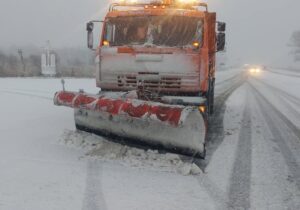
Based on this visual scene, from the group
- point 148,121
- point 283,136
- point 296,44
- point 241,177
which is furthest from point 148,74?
point 296,44

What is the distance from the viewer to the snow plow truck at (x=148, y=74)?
6.56 meters

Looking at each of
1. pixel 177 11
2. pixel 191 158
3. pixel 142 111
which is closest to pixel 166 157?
pixel 191 158

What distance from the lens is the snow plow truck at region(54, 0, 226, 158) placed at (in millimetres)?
6559

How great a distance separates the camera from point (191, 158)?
6473mm

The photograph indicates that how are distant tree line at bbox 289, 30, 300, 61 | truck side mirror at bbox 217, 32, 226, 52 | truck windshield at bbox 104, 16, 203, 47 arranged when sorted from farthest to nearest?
distant tree line at bbox 289, 30, 300, 61, truck side mirror at bbox 217, 32, 226, 52, truck windshield at bbox 104, 16, 203, 47

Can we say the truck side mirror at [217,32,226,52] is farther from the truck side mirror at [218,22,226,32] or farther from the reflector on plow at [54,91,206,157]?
the reflector on plow at [54,91,206,157]

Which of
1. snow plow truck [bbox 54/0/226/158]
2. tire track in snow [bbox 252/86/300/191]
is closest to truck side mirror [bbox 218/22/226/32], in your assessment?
snow plow truck [bbox 54/0/226/158]

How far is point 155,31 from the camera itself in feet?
26.9

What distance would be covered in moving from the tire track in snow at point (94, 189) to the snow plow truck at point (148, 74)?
880 mm

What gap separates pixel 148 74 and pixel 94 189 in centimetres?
316

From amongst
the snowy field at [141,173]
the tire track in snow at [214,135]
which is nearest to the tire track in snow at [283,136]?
the snowy field at [141,173]

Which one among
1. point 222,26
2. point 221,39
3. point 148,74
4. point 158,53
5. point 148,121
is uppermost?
point 222,26

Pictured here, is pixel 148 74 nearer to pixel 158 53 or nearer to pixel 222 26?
pixel 158 53

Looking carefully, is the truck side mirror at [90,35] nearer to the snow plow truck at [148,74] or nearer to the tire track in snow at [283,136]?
the snow plow truck at [148,74]
